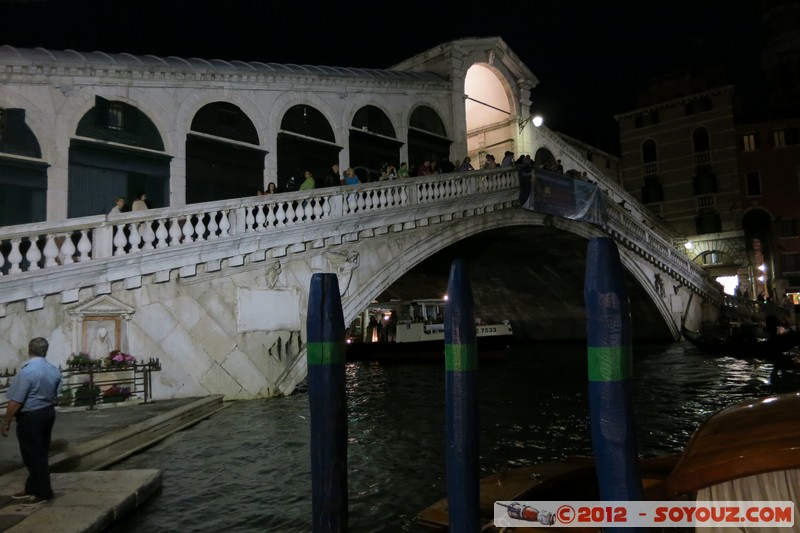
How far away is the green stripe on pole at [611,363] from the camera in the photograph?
219 centimetres

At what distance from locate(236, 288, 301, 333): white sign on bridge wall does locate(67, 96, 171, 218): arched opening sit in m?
3.07

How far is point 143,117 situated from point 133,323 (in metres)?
4.51

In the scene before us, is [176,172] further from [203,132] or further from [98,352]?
[98,352]

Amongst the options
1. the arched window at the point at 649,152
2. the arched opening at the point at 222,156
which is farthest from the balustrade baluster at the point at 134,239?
the arched window at the point at 649,152

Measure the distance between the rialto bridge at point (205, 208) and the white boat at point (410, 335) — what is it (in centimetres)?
343

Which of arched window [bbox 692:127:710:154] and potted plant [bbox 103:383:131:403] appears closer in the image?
potted plant [bbox 103:383:131:403]

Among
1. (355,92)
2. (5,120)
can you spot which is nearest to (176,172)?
(5,120)

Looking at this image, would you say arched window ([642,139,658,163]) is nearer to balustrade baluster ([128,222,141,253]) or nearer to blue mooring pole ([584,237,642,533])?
balustrade baluster ([128,222,141,253])

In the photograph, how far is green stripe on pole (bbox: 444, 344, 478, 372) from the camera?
9.73ft

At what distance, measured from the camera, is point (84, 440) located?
18.4ft

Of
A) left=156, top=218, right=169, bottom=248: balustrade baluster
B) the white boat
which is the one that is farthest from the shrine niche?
the white boat

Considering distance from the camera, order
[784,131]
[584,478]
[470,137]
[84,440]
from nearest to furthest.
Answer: [584,478]
[84,440]
[470,137]
[784,131]

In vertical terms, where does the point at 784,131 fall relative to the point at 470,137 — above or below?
above

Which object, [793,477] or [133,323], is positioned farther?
[133,323]
